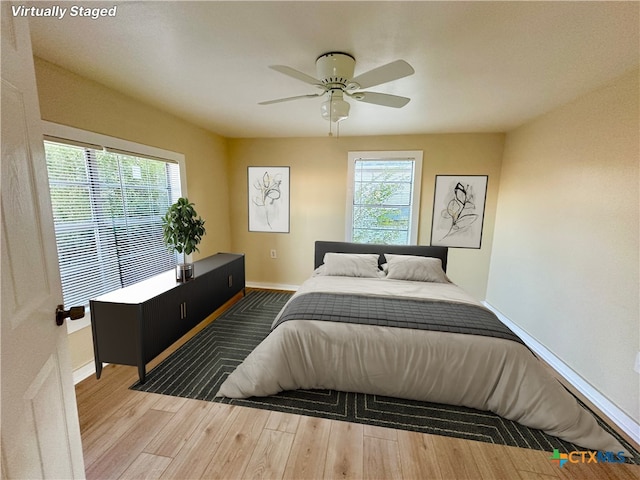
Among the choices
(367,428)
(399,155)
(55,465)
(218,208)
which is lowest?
(367,428)

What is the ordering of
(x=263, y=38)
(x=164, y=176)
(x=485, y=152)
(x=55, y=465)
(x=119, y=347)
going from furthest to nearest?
1. (x=485, y=152)
2. (x=164, y=176)
3. (x=119, y=347)
4. (x=263, y=38)
5. (x=55, y=465)

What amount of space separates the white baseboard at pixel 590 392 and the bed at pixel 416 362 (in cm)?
30

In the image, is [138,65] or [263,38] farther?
[138,65]

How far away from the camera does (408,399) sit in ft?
6.34

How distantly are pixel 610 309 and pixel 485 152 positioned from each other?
228 centimetres

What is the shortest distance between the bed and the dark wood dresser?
704 millimetres

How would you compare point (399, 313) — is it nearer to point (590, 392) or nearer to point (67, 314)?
point (590, 392)

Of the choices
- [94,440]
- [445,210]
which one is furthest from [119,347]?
[445,210]

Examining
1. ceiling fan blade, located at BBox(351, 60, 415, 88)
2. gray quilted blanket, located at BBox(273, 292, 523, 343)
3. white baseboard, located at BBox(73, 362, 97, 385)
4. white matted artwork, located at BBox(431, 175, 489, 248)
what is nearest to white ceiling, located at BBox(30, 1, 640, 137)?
ceiling fan blade, located at BBox(351, 60, 415, 88)

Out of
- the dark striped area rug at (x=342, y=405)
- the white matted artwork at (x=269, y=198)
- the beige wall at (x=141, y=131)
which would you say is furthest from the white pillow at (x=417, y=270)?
the beige wall at (x=141, y=131)

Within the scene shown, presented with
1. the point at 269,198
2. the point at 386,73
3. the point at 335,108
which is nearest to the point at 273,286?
the point at 269,198

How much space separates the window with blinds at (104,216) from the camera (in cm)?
195

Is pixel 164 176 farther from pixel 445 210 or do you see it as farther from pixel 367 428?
pixel 445 210

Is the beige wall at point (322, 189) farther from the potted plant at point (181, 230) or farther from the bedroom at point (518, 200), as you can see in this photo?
the potted plant at point (181, 230)
